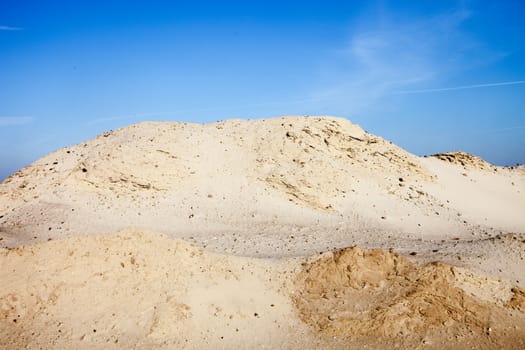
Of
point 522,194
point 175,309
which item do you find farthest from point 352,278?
point 522,194

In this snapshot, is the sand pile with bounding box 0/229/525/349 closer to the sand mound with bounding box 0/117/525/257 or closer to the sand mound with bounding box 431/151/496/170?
the sand mound with bounding box 0/117/525/257

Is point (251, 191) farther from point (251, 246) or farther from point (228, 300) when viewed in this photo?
point (228, 300)

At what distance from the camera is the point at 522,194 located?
1956 centimetres

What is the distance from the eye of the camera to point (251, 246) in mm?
10469

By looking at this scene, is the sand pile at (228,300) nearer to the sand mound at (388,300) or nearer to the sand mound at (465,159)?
the sand mound at (388,300)

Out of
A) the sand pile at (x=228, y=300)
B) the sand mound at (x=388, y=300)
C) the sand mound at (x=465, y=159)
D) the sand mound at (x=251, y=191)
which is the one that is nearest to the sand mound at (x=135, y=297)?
the sand pile at (x=228, y=300)

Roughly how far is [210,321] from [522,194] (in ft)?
64.8

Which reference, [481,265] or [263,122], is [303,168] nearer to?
[263,122]

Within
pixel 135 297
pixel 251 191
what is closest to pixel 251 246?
pixel 135 297

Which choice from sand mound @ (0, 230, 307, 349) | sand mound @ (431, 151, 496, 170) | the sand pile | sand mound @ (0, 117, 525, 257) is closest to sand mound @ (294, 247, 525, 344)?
the sand pile

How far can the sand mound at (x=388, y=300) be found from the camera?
22.5 feet

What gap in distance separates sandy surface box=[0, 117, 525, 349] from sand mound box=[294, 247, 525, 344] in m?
0.03

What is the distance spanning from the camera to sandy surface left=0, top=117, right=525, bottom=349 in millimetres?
6953

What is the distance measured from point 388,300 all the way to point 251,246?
4253mm
